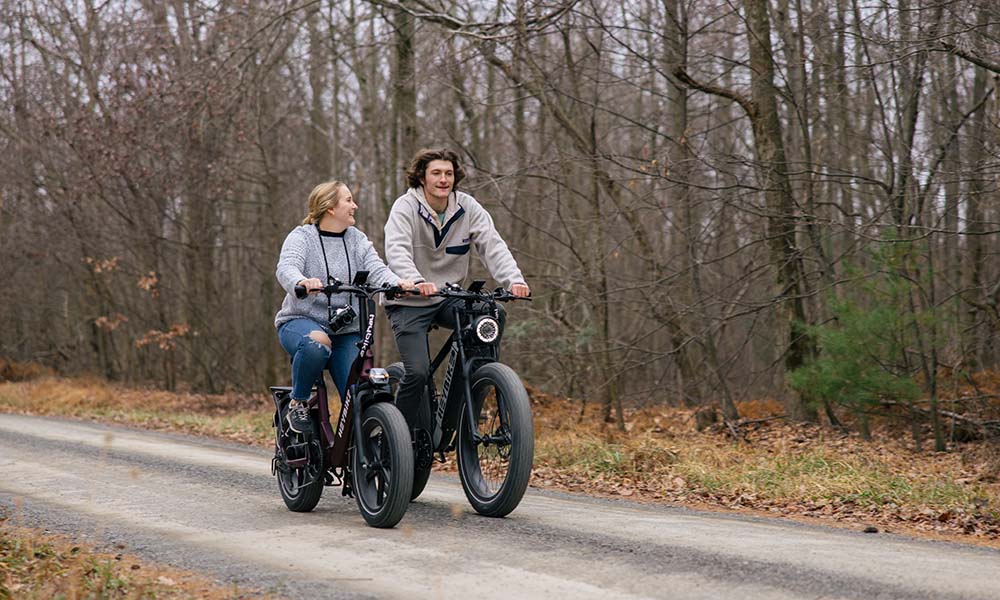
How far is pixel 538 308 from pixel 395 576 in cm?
1232

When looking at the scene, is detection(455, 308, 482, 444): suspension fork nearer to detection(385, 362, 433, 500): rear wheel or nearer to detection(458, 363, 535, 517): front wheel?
detection(458, 363, 535, 517): front wheel

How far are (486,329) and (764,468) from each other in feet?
14.0

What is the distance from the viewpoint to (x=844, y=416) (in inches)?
552

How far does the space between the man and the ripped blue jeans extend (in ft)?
1.15

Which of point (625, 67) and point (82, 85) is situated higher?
point (82, 85)

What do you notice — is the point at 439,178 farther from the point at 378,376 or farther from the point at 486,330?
the point at 378,376

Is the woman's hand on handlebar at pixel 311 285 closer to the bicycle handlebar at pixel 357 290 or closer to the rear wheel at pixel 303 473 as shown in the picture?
the bicycle handlebar at pixel 357 290

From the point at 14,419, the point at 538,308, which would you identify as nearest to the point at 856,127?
the point at 538,308

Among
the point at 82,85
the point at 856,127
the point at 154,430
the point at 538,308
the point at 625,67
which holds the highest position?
the point at 82,85

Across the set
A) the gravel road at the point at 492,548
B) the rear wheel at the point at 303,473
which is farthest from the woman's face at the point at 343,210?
the gravel road at the point at 492,548

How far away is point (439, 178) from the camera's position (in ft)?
22.6

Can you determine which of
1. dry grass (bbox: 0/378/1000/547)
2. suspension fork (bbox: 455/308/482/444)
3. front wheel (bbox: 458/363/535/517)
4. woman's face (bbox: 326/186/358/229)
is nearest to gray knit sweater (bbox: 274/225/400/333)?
woman's face (bbox: 326/186/358/229)

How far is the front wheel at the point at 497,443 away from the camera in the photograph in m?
6.23

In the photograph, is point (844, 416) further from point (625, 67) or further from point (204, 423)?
point (204, 423)
